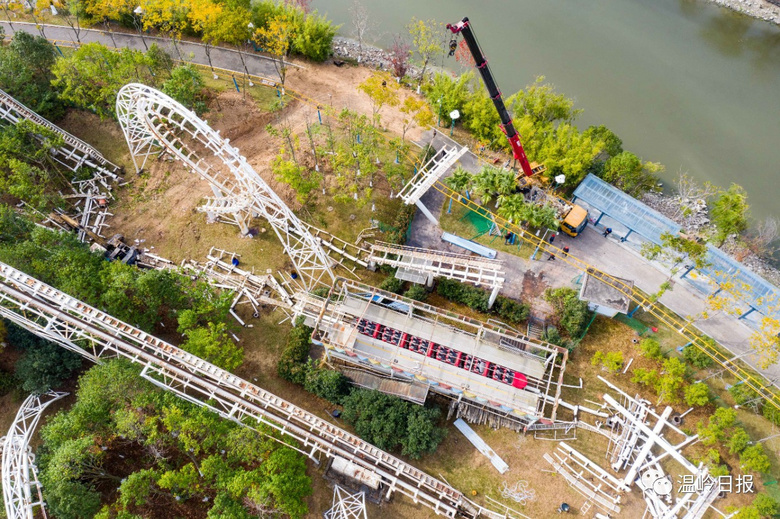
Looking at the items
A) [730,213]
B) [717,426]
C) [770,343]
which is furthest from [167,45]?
[770,343]

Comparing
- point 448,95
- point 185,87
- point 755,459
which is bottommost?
point 185,87

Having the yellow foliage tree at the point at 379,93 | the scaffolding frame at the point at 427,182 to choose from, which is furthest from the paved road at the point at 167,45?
the scaffolding frame at the point at 427,182

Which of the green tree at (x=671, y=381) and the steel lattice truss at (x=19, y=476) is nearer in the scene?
the steel lattice truss at (x=19, y=476)

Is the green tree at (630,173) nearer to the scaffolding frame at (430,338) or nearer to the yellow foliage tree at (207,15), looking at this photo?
the scaffolding frame at (430,338)

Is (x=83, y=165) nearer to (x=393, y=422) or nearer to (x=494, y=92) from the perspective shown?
(x=393, y=422)

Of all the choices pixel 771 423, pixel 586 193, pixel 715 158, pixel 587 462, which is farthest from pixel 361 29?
pixel 771 423

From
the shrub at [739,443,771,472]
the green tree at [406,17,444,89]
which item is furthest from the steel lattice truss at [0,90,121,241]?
the shrub at [739,443,771,472]
